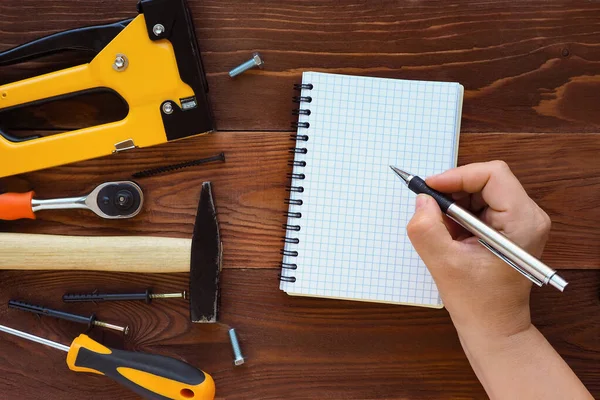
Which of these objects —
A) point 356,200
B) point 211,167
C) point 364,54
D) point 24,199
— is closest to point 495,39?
point 364,54

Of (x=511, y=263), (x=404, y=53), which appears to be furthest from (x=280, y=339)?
(x=404, y=53)

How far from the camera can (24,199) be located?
34.8 inches

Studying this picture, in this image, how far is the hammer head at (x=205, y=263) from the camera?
905 mm

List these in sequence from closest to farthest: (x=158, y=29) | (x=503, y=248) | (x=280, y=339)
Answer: (x=503, y=248)
(x=158, y=29)
(x=280, y=339)

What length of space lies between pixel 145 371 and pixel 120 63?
0.47 meters

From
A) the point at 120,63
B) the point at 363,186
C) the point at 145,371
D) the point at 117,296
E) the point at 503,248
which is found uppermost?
the point at 120,63

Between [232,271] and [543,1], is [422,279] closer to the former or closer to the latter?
[232,271]

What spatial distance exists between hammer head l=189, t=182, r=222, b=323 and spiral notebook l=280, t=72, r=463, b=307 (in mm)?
115

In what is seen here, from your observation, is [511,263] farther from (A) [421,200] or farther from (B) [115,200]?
(B) [115,200]

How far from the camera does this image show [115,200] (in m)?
0.90

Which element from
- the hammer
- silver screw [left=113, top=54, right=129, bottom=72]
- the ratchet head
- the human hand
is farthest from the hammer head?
the human hand

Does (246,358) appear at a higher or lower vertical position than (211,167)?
lower

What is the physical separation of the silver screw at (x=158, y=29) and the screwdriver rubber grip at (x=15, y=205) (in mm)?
318

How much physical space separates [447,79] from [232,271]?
1.53 ft
